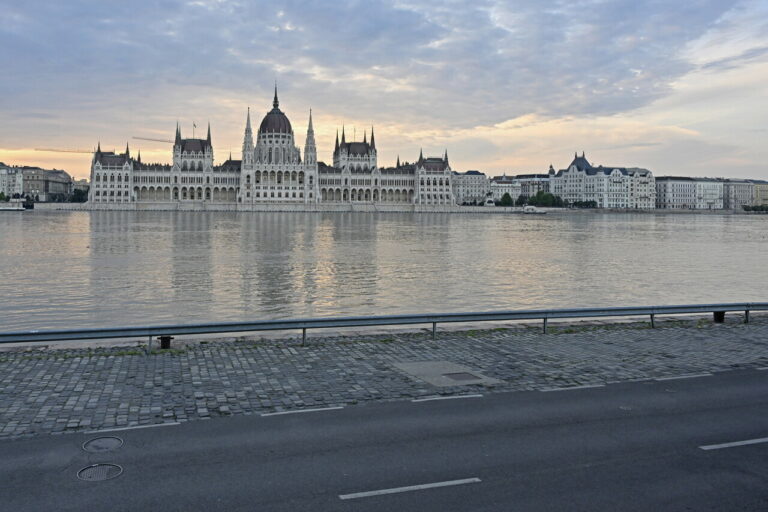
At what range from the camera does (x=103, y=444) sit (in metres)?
Answer: 8.59

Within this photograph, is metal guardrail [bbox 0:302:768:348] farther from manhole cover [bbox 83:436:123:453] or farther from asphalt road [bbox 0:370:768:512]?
manhole cover [bbox 83:436:123:453]

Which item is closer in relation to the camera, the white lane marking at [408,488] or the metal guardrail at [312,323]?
the white lane marking at [408,488]

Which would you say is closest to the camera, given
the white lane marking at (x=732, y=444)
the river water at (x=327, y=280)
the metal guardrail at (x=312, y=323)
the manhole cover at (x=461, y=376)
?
the white lane marking at (x=732, y=444)

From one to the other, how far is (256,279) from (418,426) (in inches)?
1042

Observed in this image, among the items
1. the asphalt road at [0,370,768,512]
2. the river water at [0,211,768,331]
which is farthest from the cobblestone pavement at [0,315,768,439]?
the river water at [0,211,768,331]

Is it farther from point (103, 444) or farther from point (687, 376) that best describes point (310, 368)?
point (687, 376)

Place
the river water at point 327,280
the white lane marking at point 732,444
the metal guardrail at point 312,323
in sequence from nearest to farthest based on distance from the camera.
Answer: the white lane marking at point 732,444, the metal guardrail at point 312,323, the river water at point 327,280

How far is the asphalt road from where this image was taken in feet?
23.2

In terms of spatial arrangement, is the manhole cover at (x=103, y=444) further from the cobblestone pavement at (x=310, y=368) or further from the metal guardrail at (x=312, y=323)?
the metal guardrail at (x=312, y=323)

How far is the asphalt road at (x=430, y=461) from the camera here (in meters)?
7.07

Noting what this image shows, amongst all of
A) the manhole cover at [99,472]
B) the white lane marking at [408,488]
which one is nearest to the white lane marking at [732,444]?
the white lane marking at [408,488]

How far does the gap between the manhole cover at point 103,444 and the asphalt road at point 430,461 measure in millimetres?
127

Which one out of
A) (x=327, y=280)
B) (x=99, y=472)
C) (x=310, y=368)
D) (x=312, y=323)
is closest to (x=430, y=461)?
(x=99, y=472)

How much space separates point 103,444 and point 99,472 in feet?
3.07
